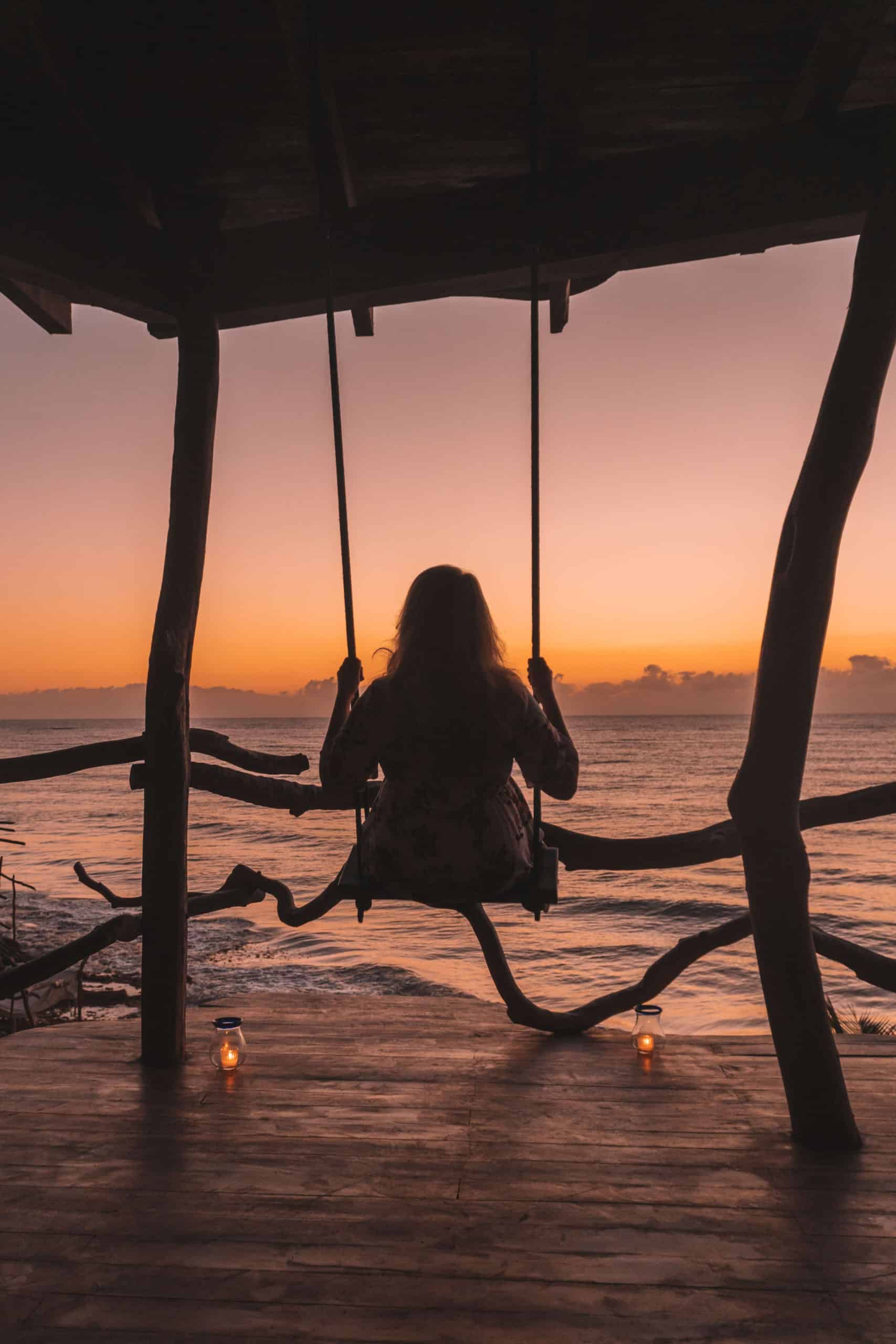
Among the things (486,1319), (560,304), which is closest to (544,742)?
(486,1319)

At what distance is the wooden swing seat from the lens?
2.48 metres

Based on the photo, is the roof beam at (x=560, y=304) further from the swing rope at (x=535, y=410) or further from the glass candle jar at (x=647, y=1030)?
the glass candle jar at (x=647, y=1030)

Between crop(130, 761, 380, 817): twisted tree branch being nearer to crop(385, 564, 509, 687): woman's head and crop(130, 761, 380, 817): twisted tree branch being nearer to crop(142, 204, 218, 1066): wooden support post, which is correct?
crop(142, 204, 218, 1066): wooden support post

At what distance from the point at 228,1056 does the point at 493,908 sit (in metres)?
14.7

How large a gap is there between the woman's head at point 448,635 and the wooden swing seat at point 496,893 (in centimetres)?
54

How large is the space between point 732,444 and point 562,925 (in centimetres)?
2492

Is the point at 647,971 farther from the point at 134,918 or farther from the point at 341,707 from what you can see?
the point at 134,918

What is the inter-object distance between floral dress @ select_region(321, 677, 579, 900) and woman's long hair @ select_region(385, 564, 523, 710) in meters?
0.05

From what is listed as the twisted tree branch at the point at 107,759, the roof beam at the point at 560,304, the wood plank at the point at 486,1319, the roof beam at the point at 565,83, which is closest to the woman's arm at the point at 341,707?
the twisted tree branch at the point at 107,759

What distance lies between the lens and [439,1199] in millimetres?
2275

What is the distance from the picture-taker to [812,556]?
2.56 meters

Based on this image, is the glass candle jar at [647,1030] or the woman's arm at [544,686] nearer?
the woman's arm at [544,686]

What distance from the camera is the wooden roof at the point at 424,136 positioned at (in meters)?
2.25

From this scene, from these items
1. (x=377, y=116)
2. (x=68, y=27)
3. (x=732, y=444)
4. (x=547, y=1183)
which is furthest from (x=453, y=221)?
(x=732, y=444)
